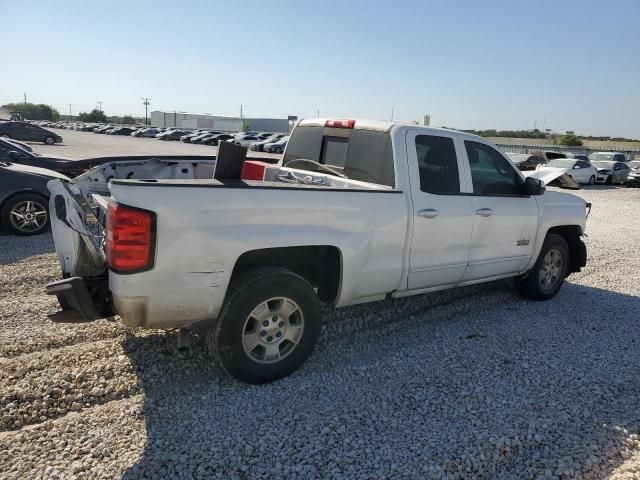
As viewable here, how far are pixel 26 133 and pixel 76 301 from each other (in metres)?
39.2

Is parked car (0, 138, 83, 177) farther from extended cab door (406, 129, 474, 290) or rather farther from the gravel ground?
extended cab door (406, 129, 474, 290)

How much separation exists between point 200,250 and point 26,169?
6.21 meters

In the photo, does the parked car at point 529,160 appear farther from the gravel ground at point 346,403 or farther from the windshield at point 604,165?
the gravel ground at point 346,403

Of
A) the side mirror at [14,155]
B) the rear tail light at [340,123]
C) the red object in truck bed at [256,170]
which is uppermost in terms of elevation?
the rear tail light at [340,123]

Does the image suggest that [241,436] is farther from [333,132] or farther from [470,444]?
[333,132]

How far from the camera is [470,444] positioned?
298cm

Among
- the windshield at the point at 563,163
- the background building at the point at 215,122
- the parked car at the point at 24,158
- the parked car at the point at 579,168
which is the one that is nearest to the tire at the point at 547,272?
the parked car at the point at 24,158

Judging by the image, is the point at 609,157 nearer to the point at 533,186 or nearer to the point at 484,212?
the point at 533,186

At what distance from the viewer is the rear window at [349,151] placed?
4254 mm

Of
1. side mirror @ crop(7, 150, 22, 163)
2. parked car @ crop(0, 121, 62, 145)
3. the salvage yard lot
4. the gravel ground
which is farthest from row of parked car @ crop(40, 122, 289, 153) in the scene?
the gravel ground

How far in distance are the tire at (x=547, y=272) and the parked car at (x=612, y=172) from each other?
73.8 feet

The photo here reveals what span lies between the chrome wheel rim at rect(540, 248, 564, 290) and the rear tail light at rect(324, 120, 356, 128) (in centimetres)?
286

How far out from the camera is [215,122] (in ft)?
391

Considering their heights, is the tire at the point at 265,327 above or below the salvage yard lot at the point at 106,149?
above
